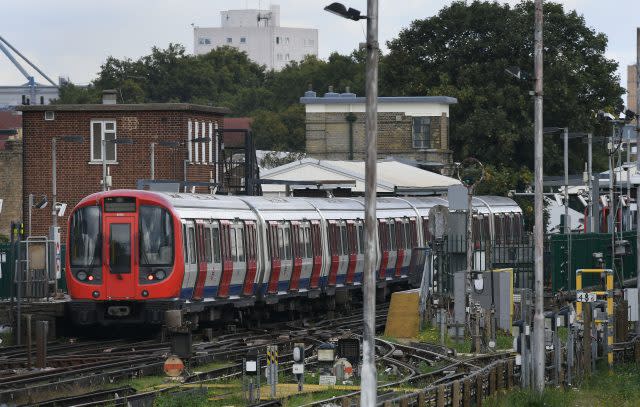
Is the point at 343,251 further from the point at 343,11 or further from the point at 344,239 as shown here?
the point at 343,11

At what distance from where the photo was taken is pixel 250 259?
37656 mm

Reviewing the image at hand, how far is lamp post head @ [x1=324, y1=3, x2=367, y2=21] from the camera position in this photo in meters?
19.3

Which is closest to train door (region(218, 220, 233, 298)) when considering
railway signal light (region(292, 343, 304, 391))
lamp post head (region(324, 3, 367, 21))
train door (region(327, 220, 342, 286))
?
train door (region(327, 220, 342, 286))

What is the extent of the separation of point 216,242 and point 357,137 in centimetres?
4963

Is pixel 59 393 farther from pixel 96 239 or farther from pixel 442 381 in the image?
pixel 96 239

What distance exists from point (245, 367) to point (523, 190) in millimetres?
57973

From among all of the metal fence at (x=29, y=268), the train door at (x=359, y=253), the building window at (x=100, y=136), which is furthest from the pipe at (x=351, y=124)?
the metal fence at (x=29, y=268)

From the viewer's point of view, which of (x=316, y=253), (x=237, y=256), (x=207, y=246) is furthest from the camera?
(x=316, y=253)

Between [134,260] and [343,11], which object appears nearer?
[343,11]

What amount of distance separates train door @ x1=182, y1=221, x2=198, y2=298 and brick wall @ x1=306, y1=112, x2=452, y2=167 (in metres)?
49.6

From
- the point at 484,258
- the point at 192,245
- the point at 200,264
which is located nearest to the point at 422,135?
the point at 484,258

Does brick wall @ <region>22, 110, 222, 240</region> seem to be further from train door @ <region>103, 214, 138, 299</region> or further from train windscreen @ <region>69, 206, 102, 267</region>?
train door @ <region>103, 214, 138, 299</region>

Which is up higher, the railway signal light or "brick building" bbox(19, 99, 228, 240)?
"brick building" bbox(19, 99, 228, 240)

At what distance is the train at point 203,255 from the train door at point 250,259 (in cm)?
2
